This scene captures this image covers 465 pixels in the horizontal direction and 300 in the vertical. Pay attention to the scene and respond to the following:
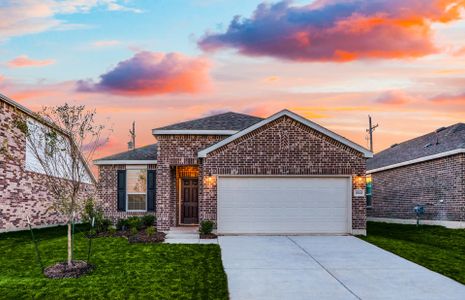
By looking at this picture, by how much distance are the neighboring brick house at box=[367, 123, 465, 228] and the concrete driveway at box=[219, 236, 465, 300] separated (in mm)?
7046

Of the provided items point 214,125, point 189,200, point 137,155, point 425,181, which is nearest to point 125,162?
point 137,155

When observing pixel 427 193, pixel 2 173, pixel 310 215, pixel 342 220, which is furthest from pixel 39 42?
pixel 427 193

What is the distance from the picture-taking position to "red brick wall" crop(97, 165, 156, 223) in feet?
67.6

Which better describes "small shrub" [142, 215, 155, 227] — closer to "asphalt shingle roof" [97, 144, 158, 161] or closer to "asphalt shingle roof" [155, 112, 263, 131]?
"asphalt shingle roof" [97, 144, 158, 161]

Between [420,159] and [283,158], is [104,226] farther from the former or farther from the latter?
[420,159]

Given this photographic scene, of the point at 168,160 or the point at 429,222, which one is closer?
the point at 168,160

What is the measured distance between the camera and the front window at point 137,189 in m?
20.6

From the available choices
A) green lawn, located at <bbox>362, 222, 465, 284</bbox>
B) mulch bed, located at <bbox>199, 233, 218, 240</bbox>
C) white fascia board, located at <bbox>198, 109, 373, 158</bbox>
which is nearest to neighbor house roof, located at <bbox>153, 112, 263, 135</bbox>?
white fascia board, located at <bbox>198, 109, 373, 158</bbox>

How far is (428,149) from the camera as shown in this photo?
879 inches

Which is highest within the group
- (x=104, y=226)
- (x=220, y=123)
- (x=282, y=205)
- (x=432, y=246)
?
(x=220, y=123)

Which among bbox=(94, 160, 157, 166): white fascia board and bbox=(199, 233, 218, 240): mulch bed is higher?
bbox=(94, 160, 157, 166): white fascia board

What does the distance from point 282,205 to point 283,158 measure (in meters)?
1.78

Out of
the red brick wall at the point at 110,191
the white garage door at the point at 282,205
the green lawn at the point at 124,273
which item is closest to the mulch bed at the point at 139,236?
the green lawn at the point at 124,273

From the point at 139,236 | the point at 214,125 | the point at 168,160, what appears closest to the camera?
the point at 139,236
